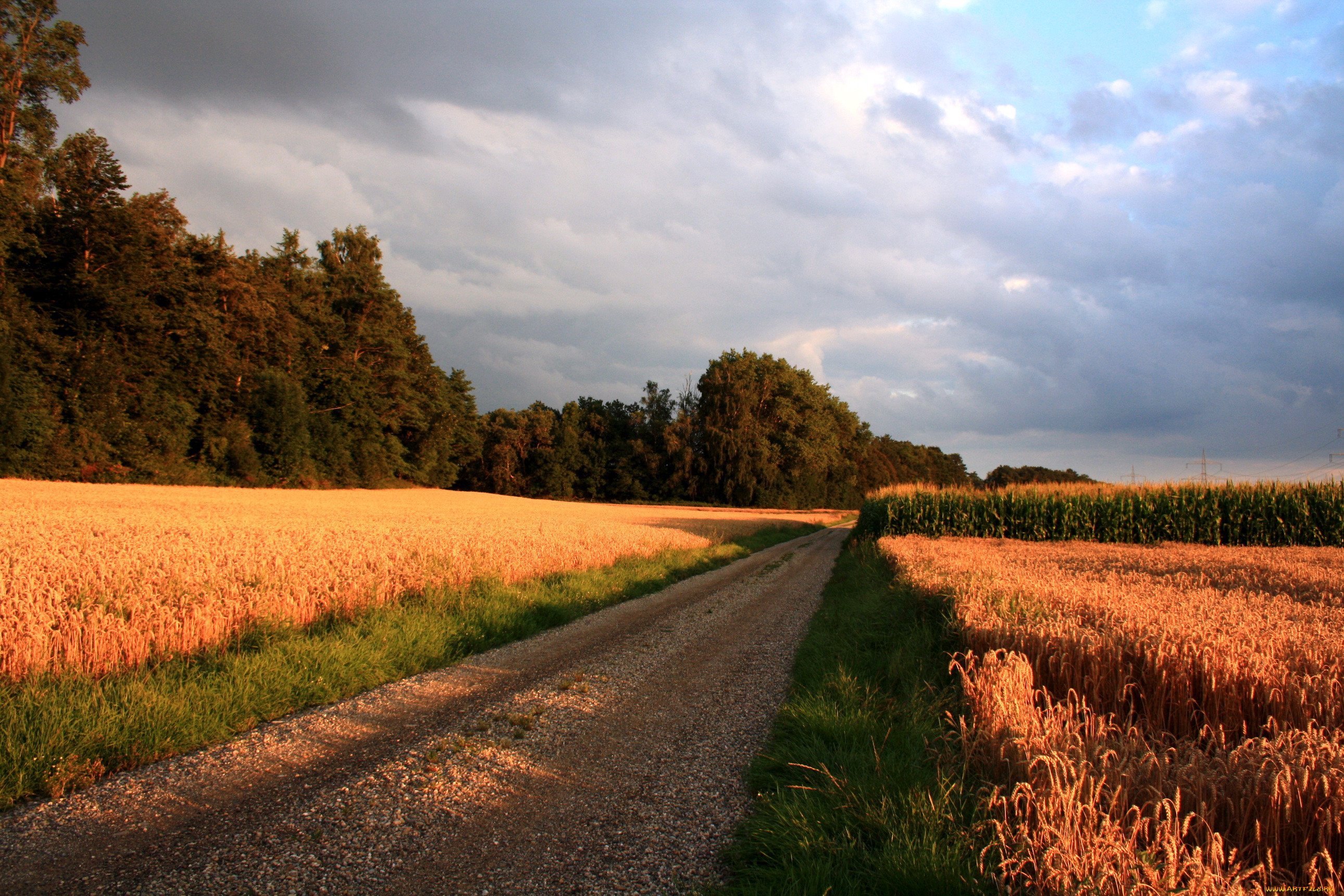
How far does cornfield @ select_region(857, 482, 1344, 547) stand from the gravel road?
2015cm

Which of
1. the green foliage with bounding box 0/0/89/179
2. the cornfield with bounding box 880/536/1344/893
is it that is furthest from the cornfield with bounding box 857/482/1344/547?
the green foliage with bounding box 0/0/89/179

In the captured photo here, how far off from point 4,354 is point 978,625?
43.2 m

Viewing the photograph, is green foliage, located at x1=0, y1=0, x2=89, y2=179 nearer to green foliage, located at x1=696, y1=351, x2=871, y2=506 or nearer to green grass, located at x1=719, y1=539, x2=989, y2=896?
green grass, located at x1=719, y1=539, x2=989, y2=896

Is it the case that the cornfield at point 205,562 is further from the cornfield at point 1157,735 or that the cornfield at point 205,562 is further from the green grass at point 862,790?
the cornfield at point 1157,735

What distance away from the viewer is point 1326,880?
2.57 meters

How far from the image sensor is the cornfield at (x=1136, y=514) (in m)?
19.3

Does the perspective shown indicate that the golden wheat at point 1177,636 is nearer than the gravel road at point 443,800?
No

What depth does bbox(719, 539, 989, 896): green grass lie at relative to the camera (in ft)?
10.6

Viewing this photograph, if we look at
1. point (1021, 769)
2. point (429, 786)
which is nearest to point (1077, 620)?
point (1021, 769)

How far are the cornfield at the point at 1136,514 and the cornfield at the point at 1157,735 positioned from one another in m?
15.2

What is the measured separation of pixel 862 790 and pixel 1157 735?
7.47 ft

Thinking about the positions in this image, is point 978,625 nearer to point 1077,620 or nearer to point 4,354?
point 1077,620

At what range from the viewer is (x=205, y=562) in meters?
10.0

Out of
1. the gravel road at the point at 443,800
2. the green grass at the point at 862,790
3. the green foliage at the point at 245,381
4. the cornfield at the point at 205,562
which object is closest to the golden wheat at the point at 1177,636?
the green grass at the point at 862,790
